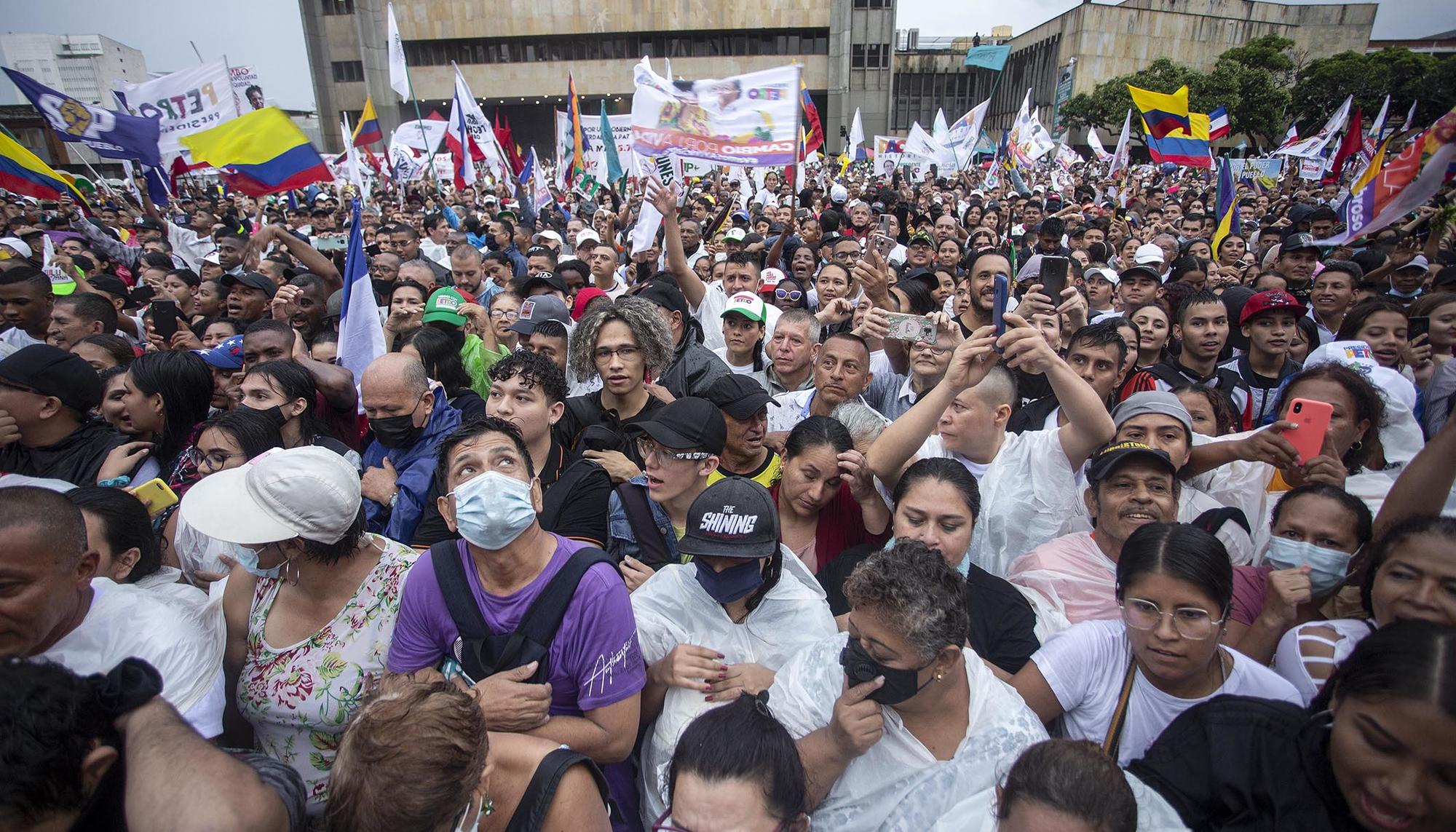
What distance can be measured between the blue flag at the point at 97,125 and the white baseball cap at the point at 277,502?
9994mm

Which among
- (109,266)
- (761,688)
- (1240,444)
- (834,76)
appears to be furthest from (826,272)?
(834,76)

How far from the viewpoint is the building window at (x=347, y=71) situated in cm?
4728

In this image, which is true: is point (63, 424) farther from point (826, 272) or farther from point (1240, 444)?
point (1240, 444)

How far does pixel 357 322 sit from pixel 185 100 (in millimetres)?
9460

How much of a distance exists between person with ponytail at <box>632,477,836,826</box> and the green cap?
298cm

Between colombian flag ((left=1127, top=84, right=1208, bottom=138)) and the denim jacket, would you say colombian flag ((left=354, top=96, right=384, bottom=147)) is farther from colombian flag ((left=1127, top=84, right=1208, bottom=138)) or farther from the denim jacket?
the denim jacket

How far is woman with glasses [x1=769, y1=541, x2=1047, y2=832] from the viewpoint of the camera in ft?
5.57

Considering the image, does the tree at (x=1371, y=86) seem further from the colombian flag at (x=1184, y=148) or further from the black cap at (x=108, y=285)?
the black cap at (x=108, y=285)

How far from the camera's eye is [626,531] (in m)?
2.71

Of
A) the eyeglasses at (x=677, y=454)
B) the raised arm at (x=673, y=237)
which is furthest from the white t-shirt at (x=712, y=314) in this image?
the eyeglasses at (x=677, y=454)

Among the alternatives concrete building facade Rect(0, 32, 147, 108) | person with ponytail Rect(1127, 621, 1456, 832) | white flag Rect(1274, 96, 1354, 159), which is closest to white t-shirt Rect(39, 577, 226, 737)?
person with ponytail Rect(1127, 621, 1456, 832)

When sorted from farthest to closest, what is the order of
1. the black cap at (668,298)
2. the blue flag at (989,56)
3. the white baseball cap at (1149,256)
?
1. the blue flag at (989,56)
2. the white baseball cap at (1149,256)
3. the black cap at (668,298)

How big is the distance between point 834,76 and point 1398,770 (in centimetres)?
5197

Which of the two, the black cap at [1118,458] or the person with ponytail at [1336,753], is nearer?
the person with ponytail at [1336,753]
